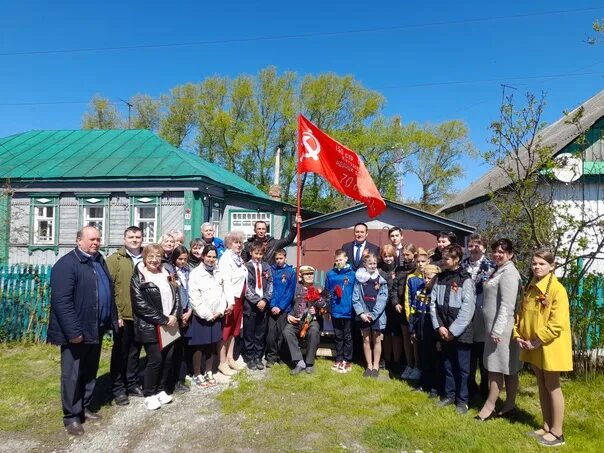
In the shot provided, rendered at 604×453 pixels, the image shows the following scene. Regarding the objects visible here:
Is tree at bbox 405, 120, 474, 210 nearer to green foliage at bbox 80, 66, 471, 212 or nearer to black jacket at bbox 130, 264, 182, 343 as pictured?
green foliage at bbox 80, 66, 471, 212

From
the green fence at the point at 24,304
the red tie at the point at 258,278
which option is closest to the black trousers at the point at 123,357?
the red tie at the point at 258,278

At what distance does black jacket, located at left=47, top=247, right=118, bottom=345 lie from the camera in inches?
159

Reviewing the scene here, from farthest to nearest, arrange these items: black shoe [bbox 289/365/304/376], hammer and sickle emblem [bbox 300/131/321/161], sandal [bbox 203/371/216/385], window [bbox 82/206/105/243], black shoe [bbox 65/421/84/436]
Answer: window [bbox 82/206/105/243] < hammer and sickle emblem [bbox 300/131/321/161] < black shoe [bbox 289/365/304/376] < sandal [bbox 203/371/216/385] < black shoe [bbox 65/421/84/436]

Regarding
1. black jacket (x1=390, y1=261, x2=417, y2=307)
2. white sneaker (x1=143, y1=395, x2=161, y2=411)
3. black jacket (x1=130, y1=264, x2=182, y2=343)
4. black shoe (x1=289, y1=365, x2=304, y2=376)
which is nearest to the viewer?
black jacket (x1=130, y1=264, x2=182, y2=343)

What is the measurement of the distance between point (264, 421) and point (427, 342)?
6.84 feet

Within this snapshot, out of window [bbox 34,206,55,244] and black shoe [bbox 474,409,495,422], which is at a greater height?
window [bbox 34,206,55,244]

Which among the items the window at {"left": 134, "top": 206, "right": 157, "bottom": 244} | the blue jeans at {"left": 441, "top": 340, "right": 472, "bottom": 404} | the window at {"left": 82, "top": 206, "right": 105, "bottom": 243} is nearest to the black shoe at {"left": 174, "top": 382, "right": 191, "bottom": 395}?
the blue jeans at {"left": 441, "top": 340, "right": 472, "bottom": 404}

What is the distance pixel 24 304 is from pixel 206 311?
4.04 meters

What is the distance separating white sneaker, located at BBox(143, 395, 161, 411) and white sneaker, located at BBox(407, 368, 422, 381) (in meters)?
3.11

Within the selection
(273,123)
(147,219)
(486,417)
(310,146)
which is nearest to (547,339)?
(486,417)

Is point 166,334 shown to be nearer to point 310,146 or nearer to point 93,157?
point 310,146

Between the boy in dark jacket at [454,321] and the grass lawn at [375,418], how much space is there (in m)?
0.26

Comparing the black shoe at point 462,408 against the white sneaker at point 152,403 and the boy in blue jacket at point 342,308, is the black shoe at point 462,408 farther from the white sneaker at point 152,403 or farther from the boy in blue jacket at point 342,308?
the white sneaker at point 152,403

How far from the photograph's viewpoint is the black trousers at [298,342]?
6.12m
